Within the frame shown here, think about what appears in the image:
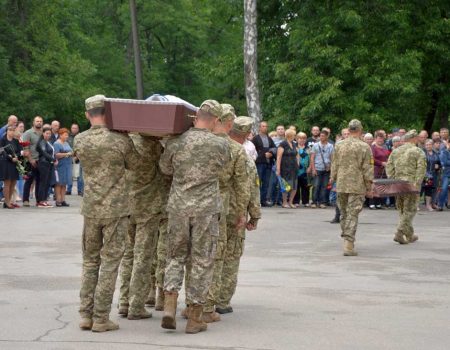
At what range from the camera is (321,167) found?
24719 millimetres

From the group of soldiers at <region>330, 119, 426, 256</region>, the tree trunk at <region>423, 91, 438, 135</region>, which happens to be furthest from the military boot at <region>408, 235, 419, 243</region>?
the tree trunk at <region>423, 91, 438, 135</region>

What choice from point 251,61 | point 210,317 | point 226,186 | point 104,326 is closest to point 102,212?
point 104,326

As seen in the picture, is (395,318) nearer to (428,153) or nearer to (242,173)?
(242,173)

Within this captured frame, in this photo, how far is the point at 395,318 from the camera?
10.1 metres

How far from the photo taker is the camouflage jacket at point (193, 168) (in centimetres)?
912

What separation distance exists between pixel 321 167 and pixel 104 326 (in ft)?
52.5

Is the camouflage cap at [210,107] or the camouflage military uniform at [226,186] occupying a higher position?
the camouflage cap at [210,107]

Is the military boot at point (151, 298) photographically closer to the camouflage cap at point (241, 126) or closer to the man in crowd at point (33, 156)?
the camouflage cap at point (241, 126)

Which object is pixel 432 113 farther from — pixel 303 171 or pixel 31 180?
pixel 31 180

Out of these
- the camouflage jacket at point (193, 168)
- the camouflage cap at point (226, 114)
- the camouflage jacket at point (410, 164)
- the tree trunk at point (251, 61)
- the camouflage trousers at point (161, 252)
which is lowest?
the camouflage trousers at point (161, 252)

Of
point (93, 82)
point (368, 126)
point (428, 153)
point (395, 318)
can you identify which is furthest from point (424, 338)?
point (93, 82)

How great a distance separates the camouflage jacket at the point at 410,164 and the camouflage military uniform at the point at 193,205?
8697 millimetres

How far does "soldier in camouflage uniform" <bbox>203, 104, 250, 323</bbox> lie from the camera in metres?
9.75

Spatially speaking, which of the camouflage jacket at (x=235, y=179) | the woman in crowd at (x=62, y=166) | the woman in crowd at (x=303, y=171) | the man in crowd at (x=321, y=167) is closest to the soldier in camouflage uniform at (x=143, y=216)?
the camouflage jacket at (x=235, y=179)
